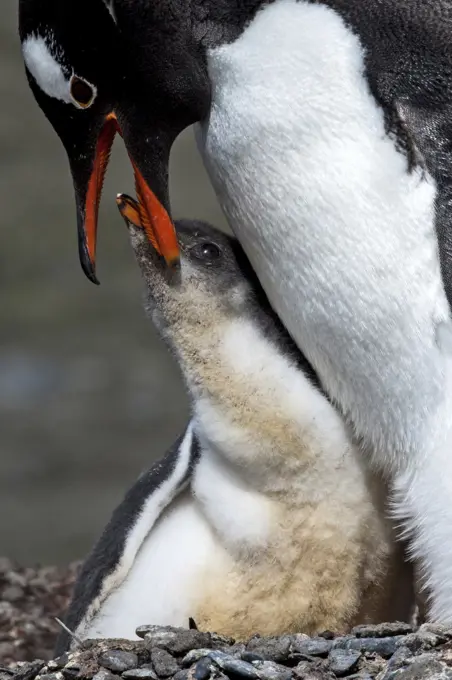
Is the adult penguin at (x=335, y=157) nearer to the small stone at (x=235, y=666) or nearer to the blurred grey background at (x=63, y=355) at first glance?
the small stone at (x=235, y=666)

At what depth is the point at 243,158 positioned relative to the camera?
323cm

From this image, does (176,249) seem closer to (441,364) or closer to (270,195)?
(270,195)

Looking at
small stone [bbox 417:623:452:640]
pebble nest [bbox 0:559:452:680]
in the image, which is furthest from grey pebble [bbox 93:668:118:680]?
small stone [bbox 417:623:452:640]

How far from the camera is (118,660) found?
2748mm

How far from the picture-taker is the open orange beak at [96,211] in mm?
3367

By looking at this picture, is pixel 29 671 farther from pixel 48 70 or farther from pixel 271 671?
pixel 48 70

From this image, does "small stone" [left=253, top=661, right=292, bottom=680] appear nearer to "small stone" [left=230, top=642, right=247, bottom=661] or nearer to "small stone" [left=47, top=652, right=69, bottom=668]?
"small stone" [left=230, top=642, right=247, bottom=661]

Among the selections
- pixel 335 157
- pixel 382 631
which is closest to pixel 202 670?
pixel 382 631

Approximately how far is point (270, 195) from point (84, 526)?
4245 millimetres

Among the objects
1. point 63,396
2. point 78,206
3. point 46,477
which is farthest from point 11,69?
point 78,206

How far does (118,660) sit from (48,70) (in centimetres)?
135

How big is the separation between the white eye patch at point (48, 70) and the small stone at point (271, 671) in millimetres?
1378

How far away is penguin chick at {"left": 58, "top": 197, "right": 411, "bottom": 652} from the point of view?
10.7ft

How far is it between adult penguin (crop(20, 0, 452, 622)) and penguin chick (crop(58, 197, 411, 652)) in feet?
0.23
